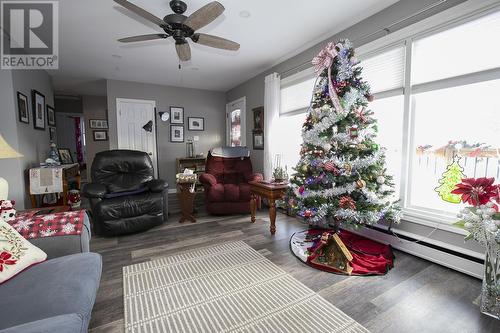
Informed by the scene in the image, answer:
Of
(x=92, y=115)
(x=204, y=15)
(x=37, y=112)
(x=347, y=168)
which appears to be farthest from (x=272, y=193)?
(x=92, y=115)

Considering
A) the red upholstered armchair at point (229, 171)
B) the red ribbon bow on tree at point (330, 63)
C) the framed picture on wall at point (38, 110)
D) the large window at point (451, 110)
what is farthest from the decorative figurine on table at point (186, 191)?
the large window at point (451, 110)

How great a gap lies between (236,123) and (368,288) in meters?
4.30

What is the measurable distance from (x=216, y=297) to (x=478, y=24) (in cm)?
296

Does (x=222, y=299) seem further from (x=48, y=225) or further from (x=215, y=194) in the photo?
(x=215, y=194)

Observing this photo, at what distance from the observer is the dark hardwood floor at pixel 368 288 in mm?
1470

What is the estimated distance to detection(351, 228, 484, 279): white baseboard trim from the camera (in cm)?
189

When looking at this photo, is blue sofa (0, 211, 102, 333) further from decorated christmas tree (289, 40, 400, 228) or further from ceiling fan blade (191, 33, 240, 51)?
ceiling fan blade (191, 33, 240, 51)

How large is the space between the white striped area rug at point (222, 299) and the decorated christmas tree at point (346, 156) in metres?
0.76

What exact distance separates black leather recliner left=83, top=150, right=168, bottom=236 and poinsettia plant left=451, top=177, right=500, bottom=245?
315 centimetres

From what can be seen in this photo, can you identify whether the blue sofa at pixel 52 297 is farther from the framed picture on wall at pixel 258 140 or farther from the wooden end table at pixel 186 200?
the framed picture on wall at pixel 258 140

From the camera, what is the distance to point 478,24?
71.8 inches

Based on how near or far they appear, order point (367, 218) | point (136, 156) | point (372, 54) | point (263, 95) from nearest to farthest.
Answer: point (367, 218), point (372, 54), point (136, 156), point (263, 95)

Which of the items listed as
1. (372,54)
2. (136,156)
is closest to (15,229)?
(136,156)

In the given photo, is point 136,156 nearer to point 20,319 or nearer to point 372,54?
point 20,319
